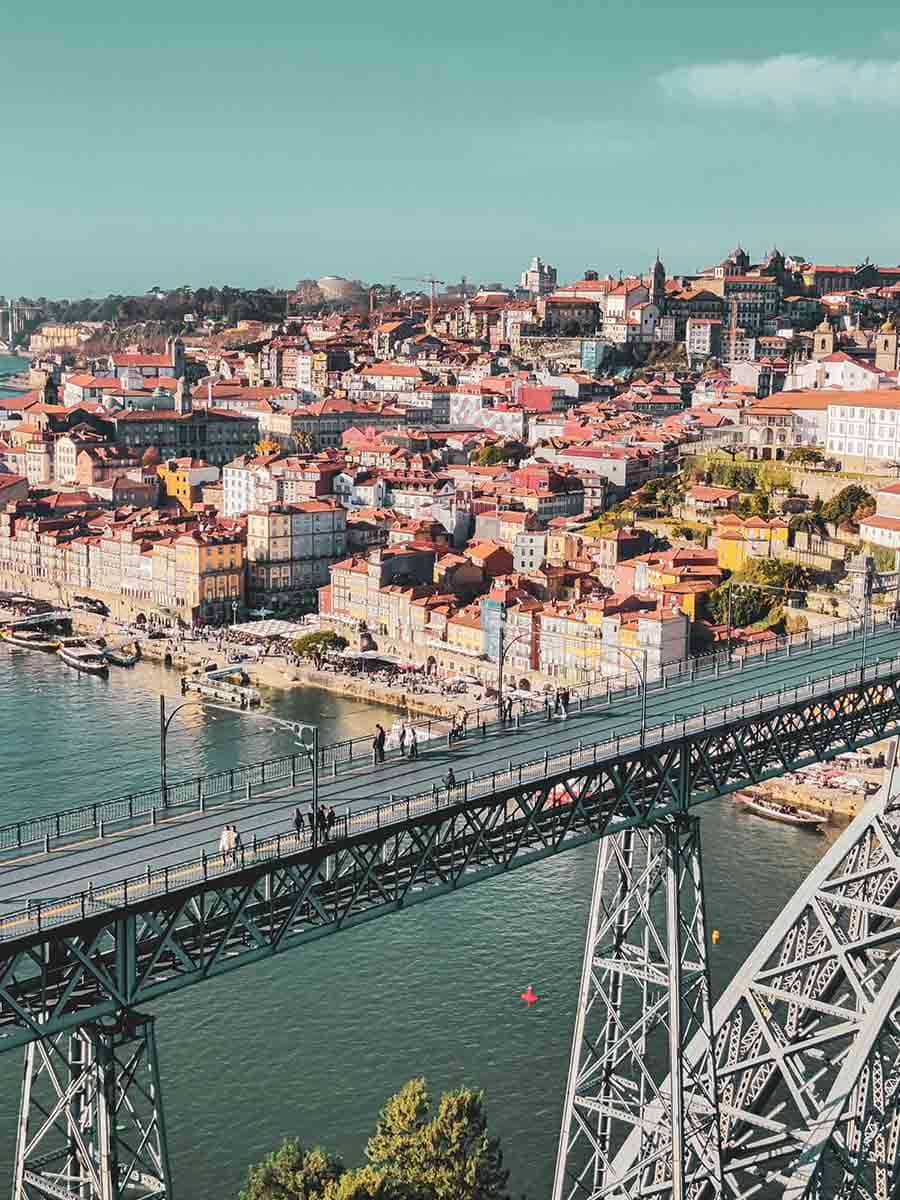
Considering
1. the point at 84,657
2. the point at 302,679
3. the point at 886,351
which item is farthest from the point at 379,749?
the point at 886,351

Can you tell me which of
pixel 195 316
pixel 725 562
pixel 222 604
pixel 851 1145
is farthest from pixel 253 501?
pixel 195 316

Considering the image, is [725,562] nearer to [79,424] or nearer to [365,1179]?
[365,1179]

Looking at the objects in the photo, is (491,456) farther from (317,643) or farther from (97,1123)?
(97,1123)

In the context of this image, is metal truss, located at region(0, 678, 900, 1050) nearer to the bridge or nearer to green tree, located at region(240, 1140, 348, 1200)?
the bridge

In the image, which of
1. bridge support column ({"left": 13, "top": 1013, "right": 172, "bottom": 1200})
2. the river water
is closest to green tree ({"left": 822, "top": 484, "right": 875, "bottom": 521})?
the river water

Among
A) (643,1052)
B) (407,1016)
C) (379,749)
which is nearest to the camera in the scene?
(643,1052)
